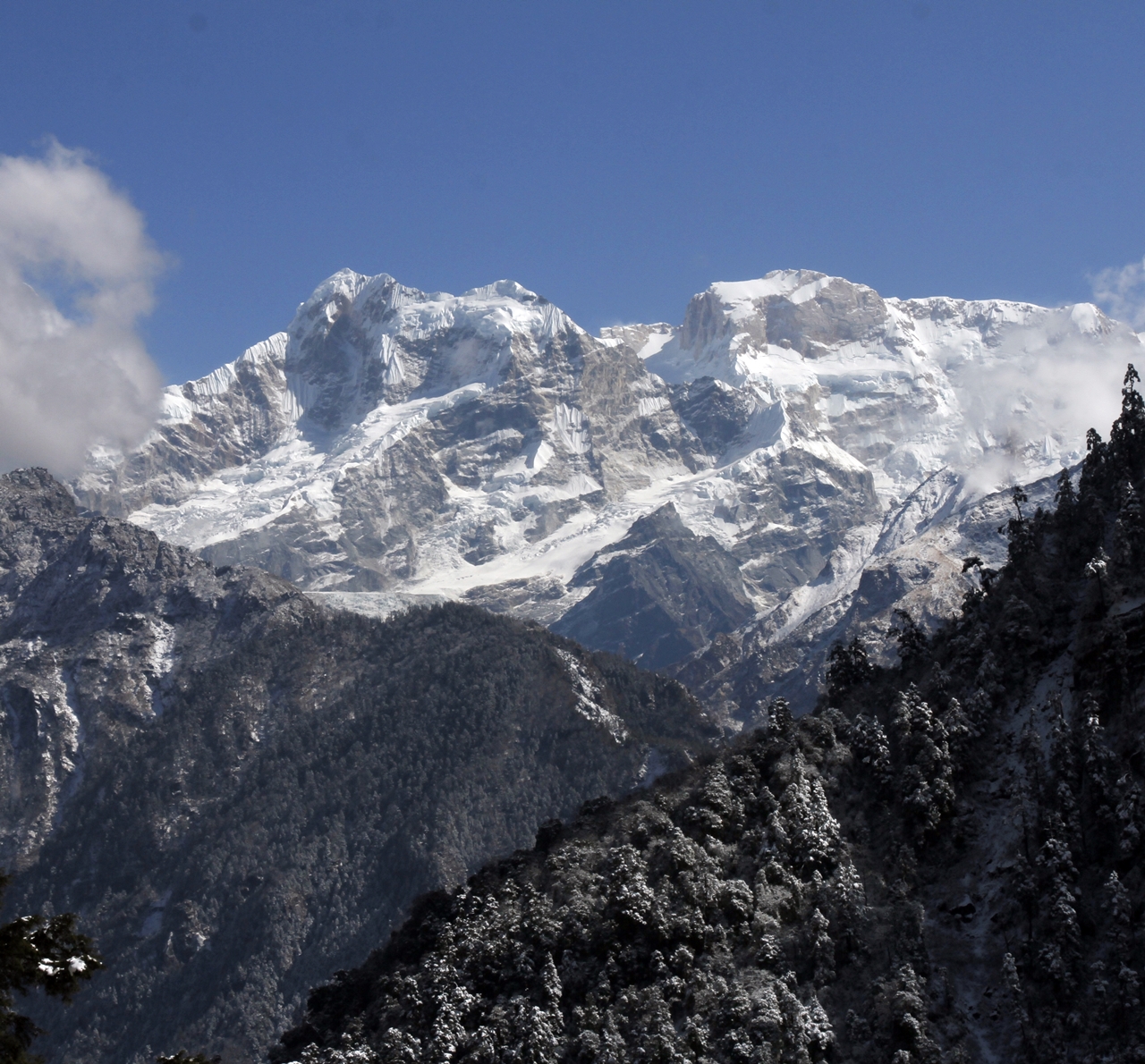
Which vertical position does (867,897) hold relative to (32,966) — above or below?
above

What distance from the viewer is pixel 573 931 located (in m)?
98.8

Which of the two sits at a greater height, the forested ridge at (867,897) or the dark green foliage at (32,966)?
the forested ridge at (867,897)

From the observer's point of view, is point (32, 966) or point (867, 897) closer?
point (32, 966)

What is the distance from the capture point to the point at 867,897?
96.2 metres

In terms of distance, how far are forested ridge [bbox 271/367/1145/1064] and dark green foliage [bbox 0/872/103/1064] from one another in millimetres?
53150

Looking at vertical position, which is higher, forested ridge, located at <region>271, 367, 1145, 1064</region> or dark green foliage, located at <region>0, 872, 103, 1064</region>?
forested ridge, located at <region>271, 367, 1145, 1064</region>

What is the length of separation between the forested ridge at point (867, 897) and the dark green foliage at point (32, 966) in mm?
53150

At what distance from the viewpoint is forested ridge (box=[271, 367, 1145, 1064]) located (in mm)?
82938

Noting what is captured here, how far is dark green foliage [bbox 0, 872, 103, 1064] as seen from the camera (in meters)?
37.6

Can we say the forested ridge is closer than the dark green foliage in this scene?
No

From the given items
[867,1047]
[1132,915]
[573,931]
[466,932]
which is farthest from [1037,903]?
[466,932]

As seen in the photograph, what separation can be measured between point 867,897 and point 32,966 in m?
70.8

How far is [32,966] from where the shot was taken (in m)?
37.6

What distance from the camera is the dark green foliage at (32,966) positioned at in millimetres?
37562
